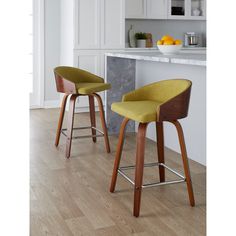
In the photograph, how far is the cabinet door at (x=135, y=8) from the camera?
618 centimetres

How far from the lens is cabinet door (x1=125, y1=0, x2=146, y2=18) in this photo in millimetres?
6176

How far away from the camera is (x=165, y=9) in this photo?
6.41 meters

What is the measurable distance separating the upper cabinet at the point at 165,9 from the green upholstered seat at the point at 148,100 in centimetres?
369

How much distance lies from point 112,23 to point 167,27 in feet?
4.33

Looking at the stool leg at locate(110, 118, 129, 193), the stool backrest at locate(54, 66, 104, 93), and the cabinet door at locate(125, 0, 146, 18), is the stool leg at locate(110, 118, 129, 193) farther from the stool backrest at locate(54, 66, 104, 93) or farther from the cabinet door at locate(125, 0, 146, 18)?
the cabinet door at locate(125, 0, 146, 18)

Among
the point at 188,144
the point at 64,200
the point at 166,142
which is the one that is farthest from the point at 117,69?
the point at 64,200

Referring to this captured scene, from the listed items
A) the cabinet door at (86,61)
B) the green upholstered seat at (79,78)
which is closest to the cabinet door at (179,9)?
the cabinet door at (86,61)

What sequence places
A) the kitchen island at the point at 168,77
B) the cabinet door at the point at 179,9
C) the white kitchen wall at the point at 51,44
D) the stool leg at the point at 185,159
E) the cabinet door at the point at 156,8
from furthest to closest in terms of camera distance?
1. the cabinet door at the point at 179,9
2. the cabinet door at the point at 156,8
3. the white kitchen wall at the point at 51,44
4. the kitchen island at the point at 168,77
5. the stool leg at the point at 185,159

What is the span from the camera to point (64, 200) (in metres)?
2.53

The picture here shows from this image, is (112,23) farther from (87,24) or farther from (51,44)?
(51,44)

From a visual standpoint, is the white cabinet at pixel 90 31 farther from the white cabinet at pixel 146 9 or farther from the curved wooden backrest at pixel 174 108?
the curved wooden backrest at pixel 174 108

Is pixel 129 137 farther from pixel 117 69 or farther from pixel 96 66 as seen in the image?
pixel 96 66

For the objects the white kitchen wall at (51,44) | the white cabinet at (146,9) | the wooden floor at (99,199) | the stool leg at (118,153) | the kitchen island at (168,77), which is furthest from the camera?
the white cabinet at (146,9)
